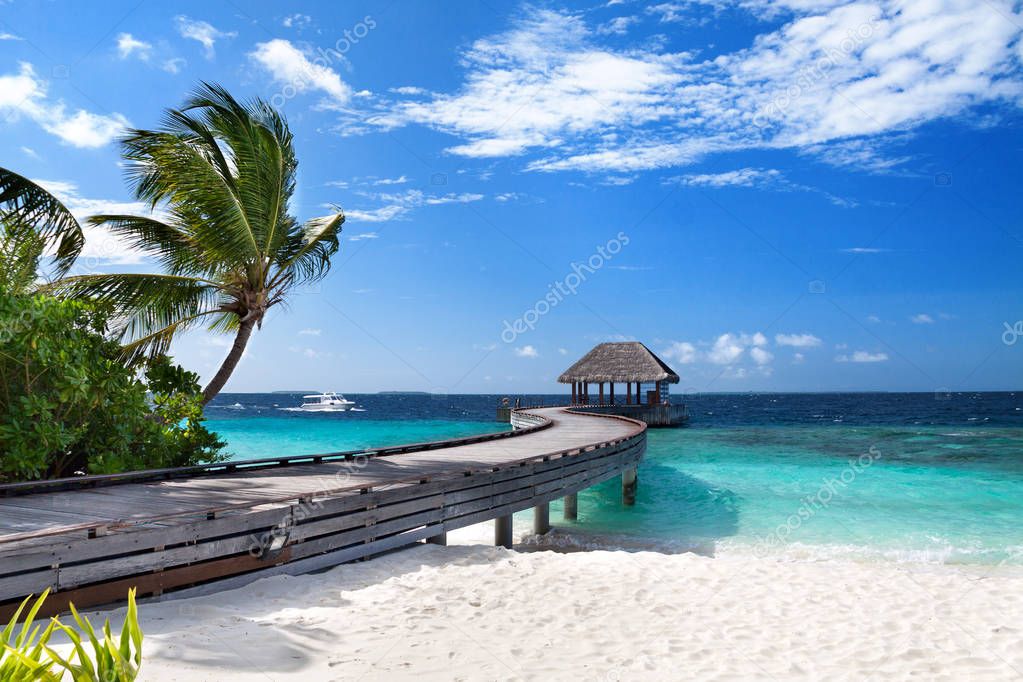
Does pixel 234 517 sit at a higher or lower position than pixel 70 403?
lower

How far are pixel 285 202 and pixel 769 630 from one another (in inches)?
399

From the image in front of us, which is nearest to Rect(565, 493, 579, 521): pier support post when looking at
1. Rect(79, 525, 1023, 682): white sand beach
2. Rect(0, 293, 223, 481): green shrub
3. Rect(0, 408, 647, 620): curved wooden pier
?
Rect(0, 408, 647, 620): curved wooden pier

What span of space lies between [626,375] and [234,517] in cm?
3481

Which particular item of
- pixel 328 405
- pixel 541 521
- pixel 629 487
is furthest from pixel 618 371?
pixel 328 405

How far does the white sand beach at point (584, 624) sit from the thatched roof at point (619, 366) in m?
31.8

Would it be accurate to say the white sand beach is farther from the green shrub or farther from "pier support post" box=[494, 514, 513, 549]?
the green shrub

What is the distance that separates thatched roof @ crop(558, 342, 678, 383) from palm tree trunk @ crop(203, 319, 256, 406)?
2988 centimetres

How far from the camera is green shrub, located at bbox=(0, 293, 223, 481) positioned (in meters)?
8.38

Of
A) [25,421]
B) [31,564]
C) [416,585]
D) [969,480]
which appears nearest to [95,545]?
[31,564]

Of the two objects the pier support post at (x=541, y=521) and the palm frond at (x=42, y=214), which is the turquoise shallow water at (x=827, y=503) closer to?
the pier support post at (x=541, y=521)

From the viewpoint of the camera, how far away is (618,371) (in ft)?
133

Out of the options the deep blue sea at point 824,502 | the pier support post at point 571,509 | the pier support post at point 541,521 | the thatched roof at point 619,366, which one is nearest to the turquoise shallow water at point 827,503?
the deep blue sea at point 824,502

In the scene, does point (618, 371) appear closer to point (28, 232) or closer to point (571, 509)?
point (571, 509)

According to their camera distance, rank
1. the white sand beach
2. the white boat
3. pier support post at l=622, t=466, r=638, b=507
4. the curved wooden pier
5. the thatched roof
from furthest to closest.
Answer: the white boat → the thatched roof → pier support post at l=622, t=466, r=638, b=507 → the curved wooden pier → the white sand beach
